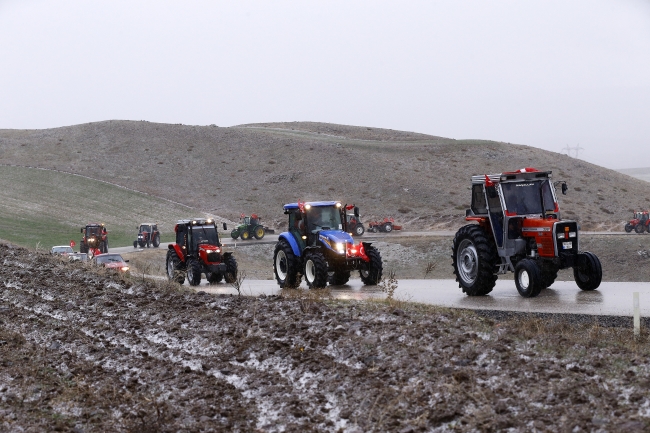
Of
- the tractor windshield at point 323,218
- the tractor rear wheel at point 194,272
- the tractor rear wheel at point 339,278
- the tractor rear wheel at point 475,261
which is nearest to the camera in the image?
the tractor rear wheel at point 475,261

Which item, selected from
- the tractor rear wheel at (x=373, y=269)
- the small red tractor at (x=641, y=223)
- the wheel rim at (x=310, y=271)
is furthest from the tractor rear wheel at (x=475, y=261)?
the small red tractor at (x=641, y=223)

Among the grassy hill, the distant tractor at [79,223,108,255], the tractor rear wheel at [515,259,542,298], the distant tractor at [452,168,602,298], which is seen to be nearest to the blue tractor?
the distant tractor at [452,168,602,298]

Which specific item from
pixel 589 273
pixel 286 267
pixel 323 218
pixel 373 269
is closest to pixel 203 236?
pixel 286 267

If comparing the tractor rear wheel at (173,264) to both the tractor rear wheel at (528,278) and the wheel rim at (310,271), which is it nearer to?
the wheel rim at (310,271)

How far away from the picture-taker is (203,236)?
25781mm

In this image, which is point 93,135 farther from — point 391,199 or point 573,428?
point 573,428

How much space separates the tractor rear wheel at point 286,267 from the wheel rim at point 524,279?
5.98 metres

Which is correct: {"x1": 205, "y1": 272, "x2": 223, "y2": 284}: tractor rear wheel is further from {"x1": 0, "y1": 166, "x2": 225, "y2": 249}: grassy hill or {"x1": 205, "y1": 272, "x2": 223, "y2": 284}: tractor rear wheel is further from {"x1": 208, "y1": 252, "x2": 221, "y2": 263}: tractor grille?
{"x1": 0, "y1": 166, "x2": 225, "y2": 249}: grassy hill

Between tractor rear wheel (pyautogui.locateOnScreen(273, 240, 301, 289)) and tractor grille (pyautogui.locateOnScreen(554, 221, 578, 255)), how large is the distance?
6.80m

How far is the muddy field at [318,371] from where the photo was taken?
7.68m

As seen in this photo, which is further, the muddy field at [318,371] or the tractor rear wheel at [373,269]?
the tractor rear wheel at [373,269]

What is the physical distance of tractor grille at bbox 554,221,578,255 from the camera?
15.5 meters

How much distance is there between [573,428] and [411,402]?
5.89 ft

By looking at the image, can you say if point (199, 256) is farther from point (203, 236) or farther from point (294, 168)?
point (294, 168)
